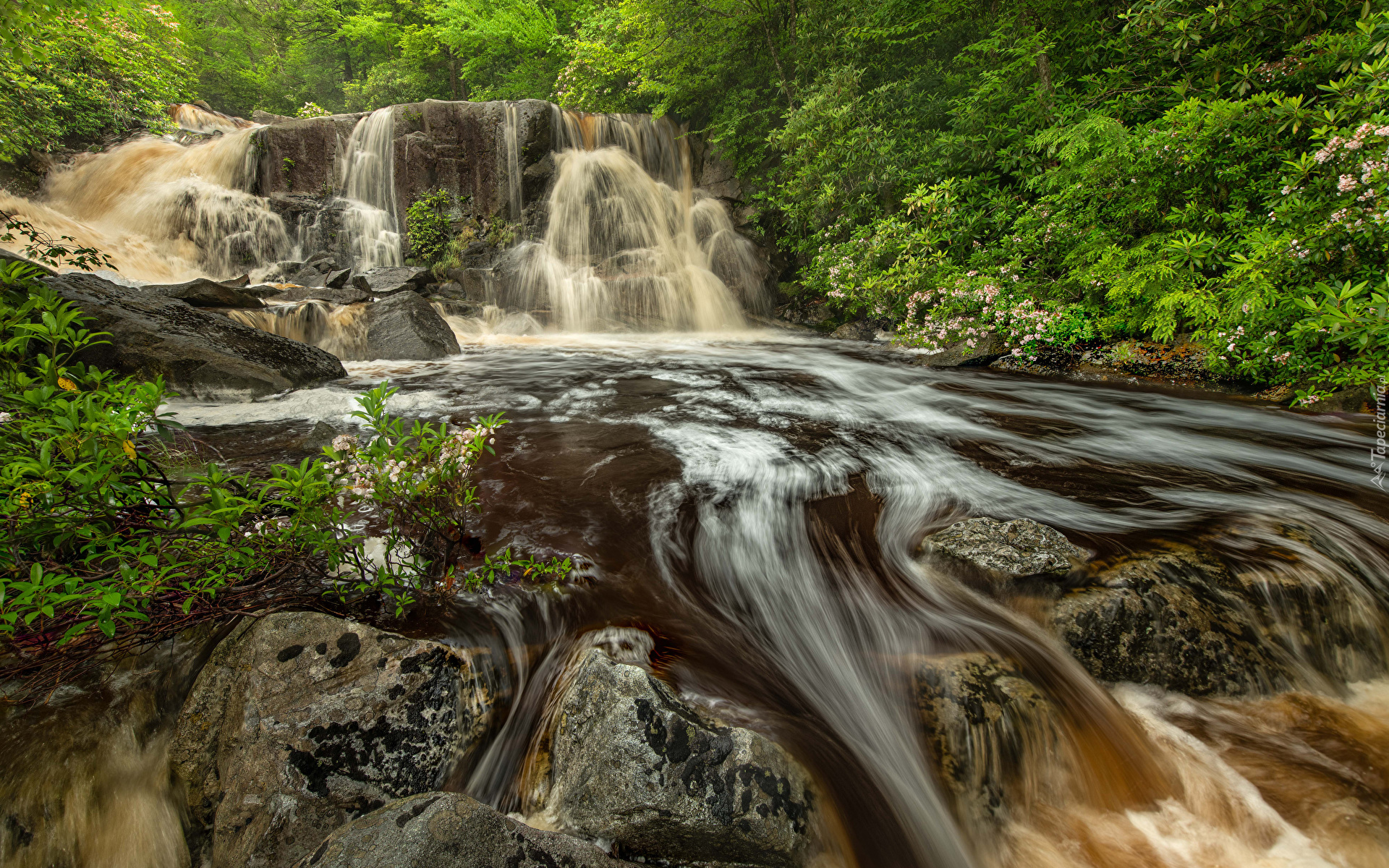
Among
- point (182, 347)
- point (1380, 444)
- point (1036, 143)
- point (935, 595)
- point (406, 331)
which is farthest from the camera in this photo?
point (406, 331)

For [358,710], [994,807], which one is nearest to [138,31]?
[358,710]

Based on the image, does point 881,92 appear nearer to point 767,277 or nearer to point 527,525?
point 767,277

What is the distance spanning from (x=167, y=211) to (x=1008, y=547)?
19.2 m

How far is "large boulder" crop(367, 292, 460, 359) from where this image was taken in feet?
31.8

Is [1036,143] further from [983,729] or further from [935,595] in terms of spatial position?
[983,729]

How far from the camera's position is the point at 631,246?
15422 mm

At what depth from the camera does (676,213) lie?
1620 centimetres

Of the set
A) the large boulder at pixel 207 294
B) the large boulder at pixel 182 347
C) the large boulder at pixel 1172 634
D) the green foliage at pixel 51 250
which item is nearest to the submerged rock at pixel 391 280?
the large boulder at pixel 207 294

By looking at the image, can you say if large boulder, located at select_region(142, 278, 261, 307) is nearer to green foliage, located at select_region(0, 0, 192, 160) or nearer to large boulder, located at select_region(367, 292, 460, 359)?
large boulder, located at select_region(367, 292, 460, 359)

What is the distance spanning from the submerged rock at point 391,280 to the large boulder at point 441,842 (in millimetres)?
12103

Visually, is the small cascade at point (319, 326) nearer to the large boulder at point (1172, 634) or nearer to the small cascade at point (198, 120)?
the large boulder at point (1172, 634)

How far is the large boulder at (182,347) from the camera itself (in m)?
5.92

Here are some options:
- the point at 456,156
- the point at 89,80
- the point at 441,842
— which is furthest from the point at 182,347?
the point at 89,80

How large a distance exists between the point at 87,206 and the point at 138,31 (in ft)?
18.8
